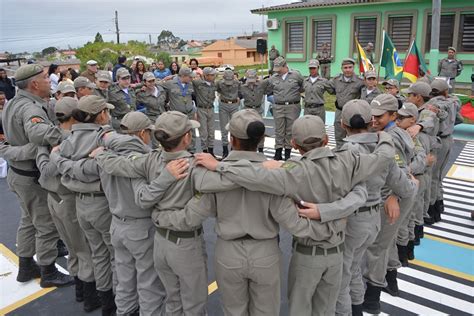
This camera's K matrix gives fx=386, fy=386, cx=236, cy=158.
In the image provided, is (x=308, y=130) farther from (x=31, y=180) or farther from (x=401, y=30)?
(x=401, y=30)

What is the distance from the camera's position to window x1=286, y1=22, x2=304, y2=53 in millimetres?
21544

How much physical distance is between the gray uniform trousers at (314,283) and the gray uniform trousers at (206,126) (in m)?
6.21

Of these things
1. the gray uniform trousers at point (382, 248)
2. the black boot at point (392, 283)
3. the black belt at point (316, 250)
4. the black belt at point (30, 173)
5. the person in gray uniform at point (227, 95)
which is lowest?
the black boot at point (392, 283)

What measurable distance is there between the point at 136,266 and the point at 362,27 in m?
19.5

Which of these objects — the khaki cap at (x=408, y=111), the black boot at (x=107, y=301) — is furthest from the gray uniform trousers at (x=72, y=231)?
the khaki cap at (x=408, y=111)

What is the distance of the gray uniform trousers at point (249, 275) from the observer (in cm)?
246

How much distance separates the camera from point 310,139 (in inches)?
101

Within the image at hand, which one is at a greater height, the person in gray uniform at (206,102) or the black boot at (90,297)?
the person in gray uniform at (206,102)

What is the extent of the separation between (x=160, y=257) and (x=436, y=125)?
3.63 meters

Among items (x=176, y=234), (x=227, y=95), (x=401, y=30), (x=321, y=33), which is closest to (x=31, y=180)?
(x=176, y=234)

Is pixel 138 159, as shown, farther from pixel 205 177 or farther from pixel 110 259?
pixel 110 259

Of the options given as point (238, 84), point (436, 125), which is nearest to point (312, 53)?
point (238, 84)

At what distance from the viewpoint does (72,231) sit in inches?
138

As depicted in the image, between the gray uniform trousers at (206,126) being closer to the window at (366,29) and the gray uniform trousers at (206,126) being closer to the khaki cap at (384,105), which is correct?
the khaki cap at (384,105)
